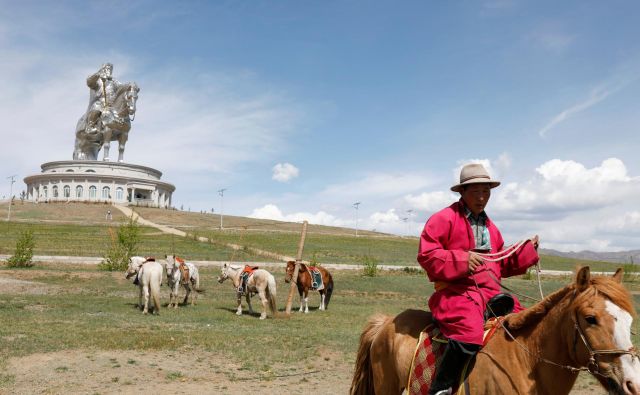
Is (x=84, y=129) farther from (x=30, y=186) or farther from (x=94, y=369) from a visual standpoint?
(x=94, y=369)

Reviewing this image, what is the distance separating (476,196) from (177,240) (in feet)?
172

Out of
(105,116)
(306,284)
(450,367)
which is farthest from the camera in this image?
(105,116)

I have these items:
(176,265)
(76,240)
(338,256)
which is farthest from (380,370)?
(76,240)

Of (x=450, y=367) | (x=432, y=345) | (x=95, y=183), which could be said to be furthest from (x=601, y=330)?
(x=95, y=183)

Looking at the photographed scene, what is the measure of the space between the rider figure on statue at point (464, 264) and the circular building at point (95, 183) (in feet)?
304

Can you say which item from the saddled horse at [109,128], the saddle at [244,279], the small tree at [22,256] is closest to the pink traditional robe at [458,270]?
the saddle at [244,279]

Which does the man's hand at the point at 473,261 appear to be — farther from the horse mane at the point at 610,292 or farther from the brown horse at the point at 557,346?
the horse mane at the point at 610,292

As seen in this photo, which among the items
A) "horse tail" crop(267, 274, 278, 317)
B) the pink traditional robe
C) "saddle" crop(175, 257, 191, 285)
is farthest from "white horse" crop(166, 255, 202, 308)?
the pink traditional robe

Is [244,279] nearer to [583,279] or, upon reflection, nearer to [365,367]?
[365,367]

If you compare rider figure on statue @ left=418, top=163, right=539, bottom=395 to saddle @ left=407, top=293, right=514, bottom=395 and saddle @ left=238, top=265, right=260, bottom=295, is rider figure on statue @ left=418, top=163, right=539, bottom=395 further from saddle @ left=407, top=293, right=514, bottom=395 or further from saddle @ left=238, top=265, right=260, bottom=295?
saddle @ left=238, top=265, right=260, bottom=295

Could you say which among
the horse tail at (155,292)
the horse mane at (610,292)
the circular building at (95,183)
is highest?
the circular building at (95,183)

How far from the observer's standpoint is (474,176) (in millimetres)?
4844

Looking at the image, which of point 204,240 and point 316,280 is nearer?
point 316,280

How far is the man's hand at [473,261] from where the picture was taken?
445cm
